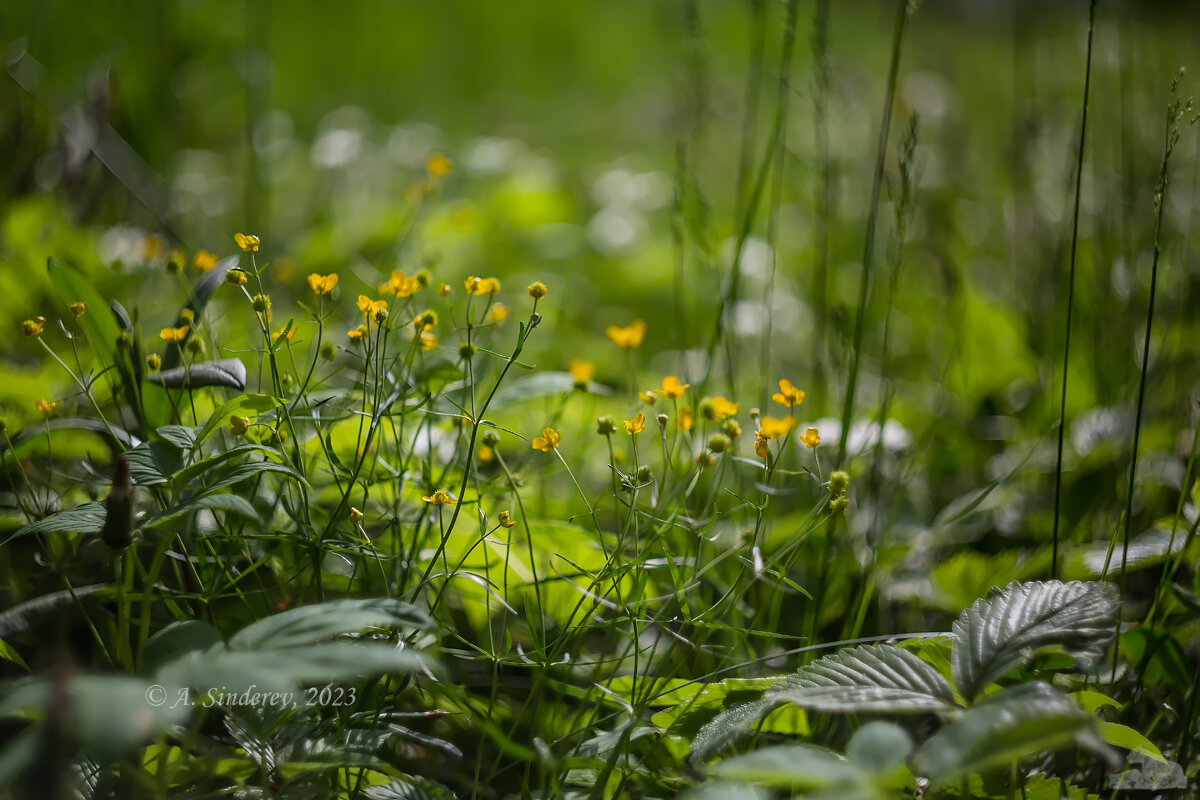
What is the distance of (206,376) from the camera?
67 cm

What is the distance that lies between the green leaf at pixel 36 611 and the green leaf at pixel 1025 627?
61 centimetres

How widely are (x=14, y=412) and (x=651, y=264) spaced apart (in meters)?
1.18

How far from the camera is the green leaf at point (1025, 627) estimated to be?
1.72ft

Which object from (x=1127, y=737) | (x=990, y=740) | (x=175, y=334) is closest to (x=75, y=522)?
(x=175, y=334)

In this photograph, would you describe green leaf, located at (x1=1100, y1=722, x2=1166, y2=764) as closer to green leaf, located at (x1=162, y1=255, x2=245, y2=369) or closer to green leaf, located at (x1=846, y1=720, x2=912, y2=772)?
green leaf, located at (x1=846, y1=720, x2=912, y2=772)

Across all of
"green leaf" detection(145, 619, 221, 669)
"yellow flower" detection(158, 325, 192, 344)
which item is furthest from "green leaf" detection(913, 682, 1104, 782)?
"yellow flower" detection(158, 325, 192, 344)

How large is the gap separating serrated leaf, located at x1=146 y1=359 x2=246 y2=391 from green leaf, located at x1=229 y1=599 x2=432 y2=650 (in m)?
0.23

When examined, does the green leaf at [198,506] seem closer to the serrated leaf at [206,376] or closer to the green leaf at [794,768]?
the serrated leaf at [206,376]

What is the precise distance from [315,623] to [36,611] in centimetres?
30

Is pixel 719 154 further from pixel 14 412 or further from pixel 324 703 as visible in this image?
pixel 324 703

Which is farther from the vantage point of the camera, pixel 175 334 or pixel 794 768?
pixel 175 334

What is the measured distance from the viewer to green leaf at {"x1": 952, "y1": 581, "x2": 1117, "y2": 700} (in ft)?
1.72

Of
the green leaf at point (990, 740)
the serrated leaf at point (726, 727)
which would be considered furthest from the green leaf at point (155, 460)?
A: the green leaf at point (990, 740)

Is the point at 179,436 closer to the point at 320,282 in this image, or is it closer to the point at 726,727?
the point at 320,282
